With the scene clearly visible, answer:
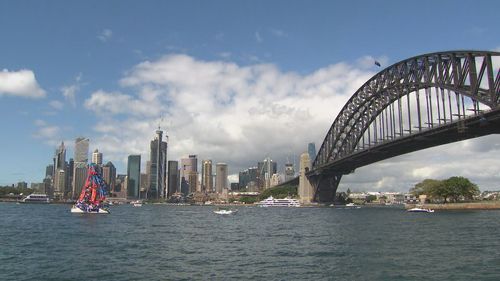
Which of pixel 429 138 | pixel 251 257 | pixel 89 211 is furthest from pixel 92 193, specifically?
pixel 251 257

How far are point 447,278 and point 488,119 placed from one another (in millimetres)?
64694

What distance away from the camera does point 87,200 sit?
119m

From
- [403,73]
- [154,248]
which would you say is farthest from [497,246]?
[403,73]

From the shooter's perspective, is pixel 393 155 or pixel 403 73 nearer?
pixel 403 73

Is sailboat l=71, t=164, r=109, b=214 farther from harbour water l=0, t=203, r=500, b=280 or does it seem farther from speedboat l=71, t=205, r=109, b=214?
harbour water l=0, t=203, r=500, b=280

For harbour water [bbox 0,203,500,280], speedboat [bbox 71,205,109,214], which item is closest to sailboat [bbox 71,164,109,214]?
speedboat [bbox 71,205,109,214]

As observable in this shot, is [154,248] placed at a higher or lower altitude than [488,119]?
lower

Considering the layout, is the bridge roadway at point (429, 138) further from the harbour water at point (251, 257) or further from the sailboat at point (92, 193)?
the sailboat at point (92, 193)

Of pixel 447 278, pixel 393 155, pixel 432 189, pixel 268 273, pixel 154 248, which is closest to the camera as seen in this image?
pixel 447 278

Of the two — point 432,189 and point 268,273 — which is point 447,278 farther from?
point 432,189

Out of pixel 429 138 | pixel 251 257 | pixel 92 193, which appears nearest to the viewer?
pixel 251 257

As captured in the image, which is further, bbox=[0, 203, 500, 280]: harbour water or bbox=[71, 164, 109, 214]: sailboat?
bbox=[71, 164, 109, 214]: sailboat

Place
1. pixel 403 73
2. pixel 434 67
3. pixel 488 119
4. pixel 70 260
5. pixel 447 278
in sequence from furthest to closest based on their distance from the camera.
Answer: pixel 403 73 < pixel 434 67 < pixel 488 119 < pixel 70 260 < pixel 447 278

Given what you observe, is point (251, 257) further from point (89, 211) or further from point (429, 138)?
point (89, 211)
